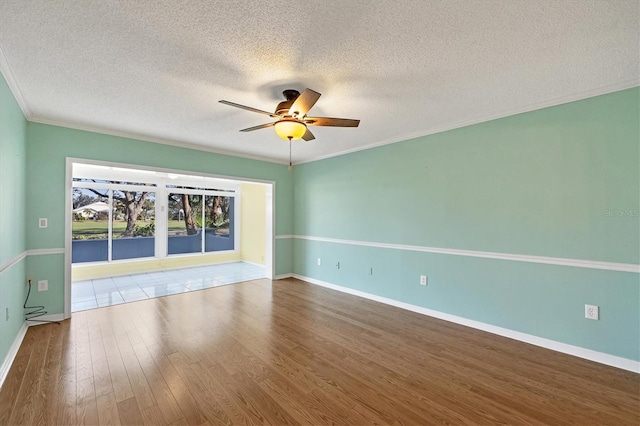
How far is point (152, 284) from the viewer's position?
17.5 ft

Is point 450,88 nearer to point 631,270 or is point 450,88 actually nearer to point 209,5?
point 209,5

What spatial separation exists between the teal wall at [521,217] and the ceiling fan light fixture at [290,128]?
2.09 m

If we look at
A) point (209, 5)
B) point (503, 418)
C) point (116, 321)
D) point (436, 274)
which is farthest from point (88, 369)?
point (436, 274)

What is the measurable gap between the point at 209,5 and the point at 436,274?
3729mm

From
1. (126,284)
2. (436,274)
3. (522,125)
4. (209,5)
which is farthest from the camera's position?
(126,284)

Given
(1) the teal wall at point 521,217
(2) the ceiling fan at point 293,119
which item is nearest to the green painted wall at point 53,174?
(2) the ceiling fan at point 293,119

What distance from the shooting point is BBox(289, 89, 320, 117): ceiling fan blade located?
2.16 m

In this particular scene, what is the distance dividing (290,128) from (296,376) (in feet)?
7.28

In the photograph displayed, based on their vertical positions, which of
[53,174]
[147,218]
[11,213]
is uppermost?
[53,174]

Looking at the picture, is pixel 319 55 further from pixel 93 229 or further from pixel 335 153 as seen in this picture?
pixel 93 229

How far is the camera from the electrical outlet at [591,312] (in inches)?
102

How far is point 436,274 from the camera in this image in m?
3.73

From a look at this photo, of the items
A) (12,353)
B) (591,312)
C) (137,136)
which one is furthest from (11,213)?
(591,312)

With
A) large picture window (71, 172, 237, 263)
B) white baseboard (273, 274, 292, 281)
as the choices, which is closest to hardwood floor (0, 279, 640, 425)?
white baseboard (273, 274, 292, 281)
